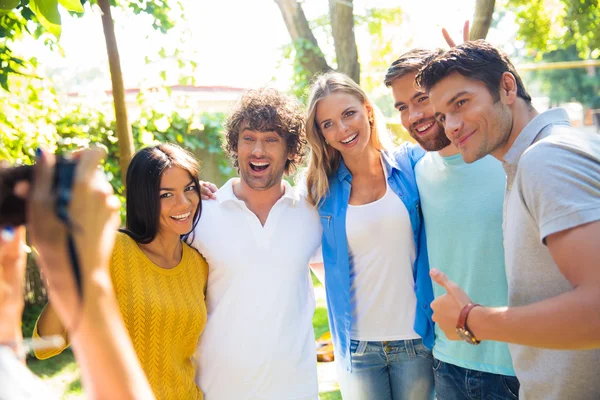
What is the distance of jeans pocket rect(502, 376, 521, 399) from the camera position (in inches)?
103

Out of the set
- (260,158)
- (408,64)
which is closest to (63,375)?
(260,158)

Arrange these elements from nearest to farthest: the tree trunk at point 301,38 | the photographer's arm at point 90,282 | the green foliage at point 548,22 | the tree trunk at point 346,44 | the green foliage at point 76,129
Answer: the photographer's arm at point 90,282
the green foliage at point 76,129
the tree trunk at point 346,44
the tree trunk at point 301,38
the green foliage at point 548,22

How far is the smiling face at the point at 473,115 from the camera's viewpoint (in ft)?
6.73

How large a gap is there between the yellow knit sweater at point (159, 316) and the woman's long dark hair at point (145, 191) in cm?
9

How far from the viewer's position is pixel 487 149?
6.76ft

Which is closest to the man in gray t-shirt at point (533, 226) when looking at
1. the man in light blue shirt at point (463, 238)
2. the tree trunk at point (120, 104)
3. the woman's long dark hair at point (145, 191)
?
the man in light blue shirt at point (463, 238)

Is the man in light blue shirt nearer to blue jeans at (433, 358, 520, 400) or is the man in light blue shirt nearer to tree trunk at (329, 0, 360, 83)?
blue jeans at (433, 358, 520, 400)

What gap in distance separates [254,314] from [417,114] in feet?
4.31

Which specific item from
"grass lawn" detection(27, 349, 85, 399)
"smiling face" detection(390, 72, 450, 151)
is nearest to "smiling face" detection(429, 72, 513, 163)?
"smiling face" detection(390, 72, 450, 151)

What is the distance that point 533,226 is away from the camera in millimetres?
1728

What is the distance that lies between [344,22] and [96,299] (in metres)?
5.97

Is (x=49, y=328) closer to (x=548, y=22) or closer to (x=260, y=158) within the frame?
(x=260, y=158)

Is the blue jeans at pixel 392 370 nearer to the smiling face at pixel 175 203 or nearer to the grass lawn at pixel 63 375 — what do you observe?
the smiling face at pixel 175 203

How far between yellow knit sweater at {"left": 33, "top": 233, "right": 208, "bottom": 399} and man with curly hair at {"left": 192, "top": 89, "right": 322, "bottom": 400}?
201mm
